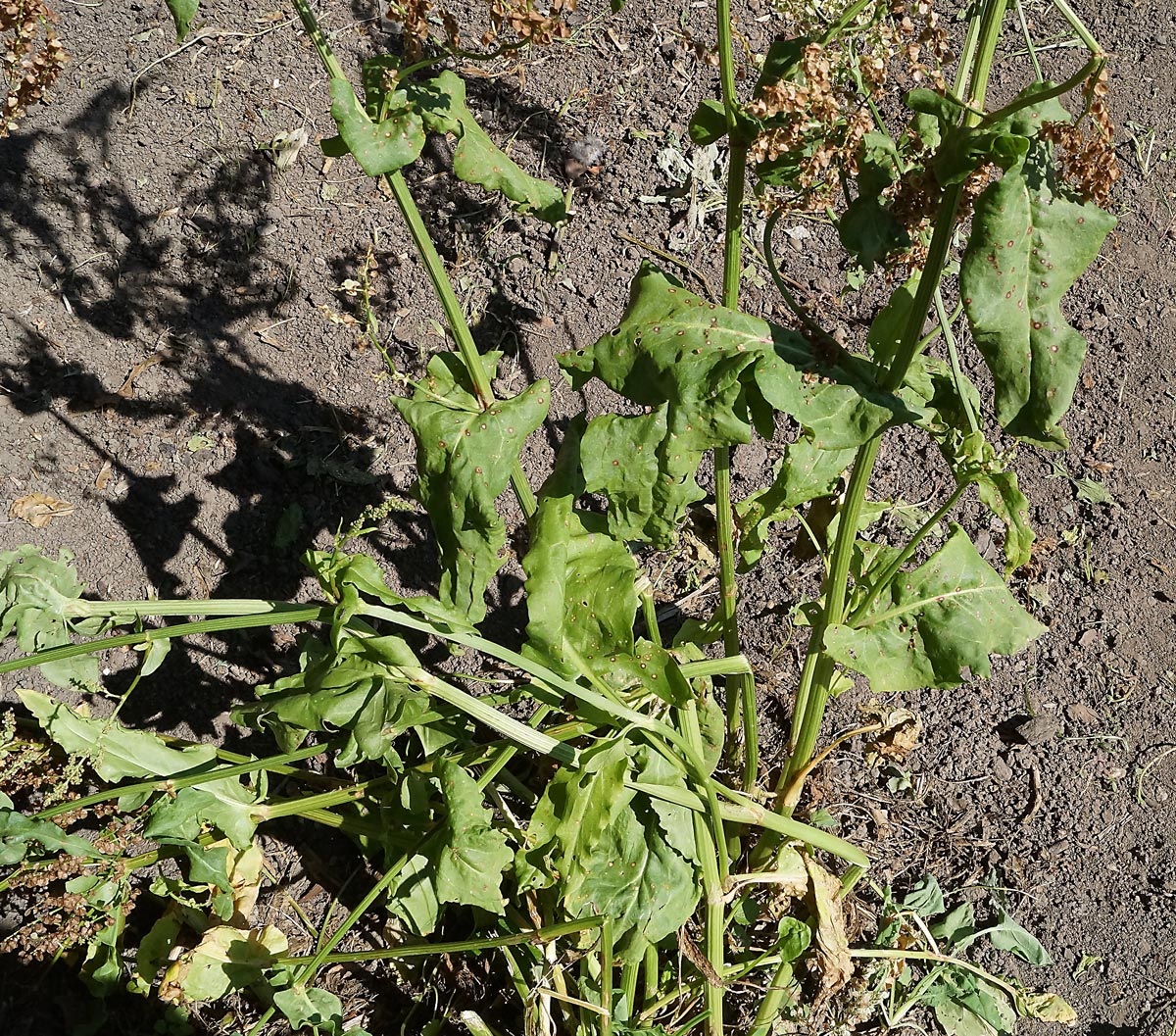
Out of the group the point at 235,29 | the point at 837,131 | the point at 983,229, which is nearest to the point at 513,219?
the point at 235,29

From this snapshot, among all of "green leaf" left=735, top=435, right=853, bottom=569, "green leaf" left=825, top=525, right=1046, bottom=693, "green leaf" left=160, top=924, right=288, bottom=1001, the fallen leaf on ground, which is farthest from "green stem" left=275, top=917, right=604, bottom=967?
the fallen leaf on ground

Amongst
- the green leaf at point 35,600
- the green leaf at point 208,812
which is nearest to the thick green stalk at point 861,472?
the green leaf at point 208,812

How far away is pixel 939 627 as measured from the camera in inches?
83.9

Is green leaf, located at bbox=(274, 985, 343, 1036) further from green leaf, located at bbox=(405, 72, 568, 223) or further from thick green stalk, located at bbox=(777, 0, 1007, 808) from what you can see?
green leaf, located at bbox=(405, 72, 568, 223)

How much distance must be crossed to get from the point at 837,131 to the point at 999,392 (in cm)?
53

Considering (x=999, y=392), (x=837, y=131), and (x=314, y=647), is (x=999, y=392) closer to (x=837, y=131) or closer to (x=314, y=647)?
(x=837, y=131)

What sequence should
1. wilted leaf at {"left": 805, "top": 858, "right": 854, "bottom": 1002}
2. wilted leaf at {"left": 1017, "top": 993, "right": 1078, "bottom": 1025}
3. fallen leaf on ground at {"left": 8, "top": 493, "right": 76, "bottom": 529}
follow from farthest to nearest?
fallen leaf on ground at {"left": 8, "top": 493, "right": 76, "bottom": 529}, wilted leaf at {"left": 1017, "top": 993, "right": 1078, "bottom": 1025}, wilted leaf at {"left": 805, "top": 858, "right": 854, "bottom": 1002}

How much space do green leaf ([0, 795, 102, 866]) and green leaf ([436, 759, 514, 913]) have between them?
2.35ft

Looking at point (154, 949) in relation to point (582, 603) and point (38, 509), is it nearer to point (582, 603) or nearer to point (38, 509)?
point (38, 509)

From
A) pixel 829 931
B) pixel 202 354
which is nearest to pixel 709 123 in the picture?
pixel 829 931

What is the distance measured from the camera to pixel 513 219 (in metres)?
3.52

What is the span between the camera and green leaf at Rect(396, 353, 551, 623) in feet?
6.42

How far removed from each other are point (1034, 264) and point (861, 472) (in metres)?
0.53

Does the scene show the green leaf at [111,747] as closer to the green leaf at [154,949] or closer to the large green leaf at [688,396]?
the green leaf at [154,949]
